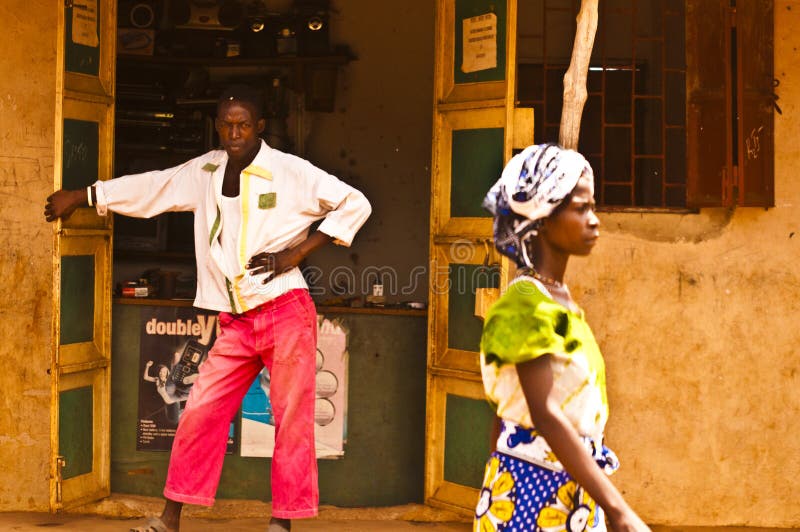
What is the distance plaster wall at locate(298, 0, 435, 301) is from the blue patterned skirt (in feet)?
20.2

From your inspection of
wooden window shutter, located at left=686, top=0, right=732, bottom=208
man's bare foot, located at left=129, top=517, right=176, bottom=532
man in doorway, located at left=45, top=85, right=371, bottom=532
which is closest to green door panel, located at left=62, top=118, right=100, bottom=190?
man in doorway, located at left=45, top=85, right=371, bottom=532

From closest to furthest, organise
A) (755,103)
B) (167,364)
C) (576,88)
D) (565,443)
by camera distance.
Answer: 1. (565,443)
2. (576,88)
3. (755,103)
4. (167,364)

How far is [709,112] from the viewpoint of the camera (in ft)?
20.1

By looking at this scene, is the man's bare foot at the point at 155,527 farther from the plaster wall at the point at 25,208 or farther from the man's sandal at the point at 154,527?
the plaster wall at the point at 25,208

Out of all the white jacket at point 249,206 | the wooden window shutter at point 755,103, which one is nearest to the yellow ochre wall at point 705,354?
the wooden window shutter at point 755,103

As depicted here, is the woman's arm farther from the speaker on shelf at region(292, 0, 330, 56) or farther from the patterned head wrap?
the speaker on shelf at region(292, 0, 330, 56)

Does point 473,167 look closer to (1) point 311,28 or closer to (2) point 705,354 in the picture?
(2) point 705,354

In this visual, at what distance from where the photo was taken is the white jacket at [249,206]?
17.6ft

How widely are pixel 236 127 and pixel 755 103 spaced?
8.81 ft

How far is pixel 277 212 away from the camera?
5.41 meters

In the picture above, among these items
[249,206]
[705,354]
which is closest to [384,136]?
[705,354]

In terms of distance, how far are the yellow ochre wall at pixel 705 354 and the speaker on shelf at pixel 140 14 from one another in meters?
4.00

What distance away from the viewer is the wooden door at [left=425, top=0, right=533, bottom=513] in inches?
227

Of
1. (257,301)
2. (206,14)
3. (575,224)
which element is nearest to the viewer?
(575,224)
